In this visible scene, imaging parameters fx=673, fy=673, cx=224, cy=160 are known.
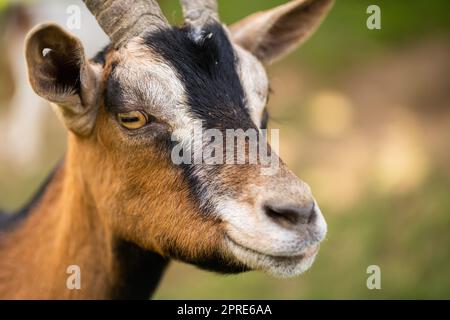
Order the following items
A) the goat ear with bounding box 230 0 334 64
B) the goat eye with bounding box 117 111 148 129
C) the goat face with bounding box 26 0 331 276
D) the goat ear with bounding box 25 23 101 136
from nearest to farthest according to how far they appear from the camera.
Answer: the goat face with bounding box 26 0 331 276 → the goat ear with bounding box 25 23 101 136 → the goat eye with bounding box 117 111 148 129 → the goat ear with bounding box 230 0 334 64

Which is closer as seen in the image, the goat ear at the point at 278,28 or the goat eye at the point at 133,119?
the goat eye at the point at 133,119

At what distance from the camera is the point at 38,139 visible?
52.3 ft

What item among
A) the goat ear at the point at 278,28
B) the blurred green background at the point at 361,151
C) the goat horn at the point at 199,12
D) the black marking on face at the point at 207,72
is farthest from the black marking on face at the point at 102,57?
the goat ear at the point at 278,28

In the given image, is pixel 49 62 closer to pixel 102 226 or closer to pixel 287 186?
pixel 102 226

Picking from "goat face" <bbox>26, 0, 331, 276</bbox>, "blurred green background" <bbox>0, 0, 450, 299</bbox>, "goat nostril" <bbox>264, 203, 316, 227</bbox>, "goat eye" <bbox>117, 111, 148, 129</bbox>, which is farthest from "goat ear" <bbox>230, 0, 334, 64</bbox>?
"goat nostril" <bbox>264, 203, 316, 227</bbox>

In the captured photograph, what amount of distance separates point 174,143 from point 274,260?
1184 millimetres

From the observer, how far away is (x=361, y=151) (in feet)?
48.0

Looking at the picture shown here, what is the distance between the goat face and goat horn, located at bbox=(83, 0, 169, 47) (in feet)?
0.25

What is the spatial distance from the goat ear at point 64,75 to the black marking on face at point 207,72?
23.0 inches

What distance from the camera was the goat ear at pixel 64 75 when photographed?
5020 mm

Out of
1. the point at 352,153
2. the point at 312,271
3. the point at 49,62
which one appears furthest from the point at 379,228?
the point at 49,62

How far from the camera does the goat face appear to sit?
4.66 meters

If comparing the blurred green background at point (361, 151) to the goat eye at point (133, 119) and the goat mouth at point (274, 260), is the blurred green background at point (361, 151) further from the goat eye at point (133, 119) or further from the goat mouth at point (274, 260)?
the goat mouth at point (274, 260)

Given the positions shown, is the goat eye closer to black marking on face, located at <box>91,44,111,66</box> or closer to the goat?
the goat
